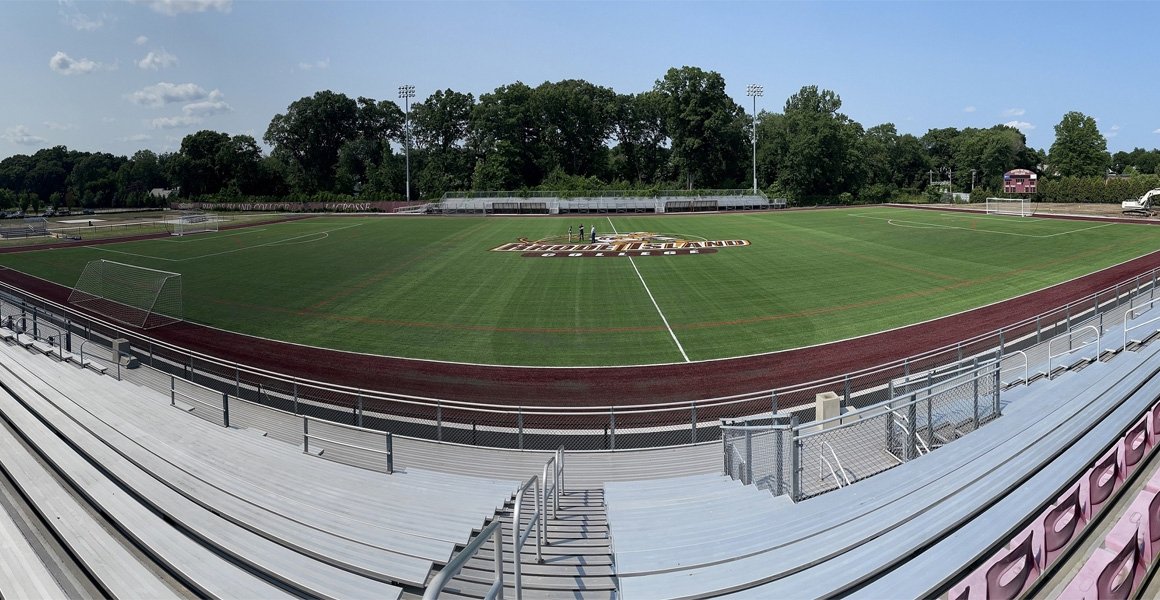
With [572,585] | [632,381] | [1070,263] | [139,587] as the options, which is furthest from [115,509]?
[1070,263]

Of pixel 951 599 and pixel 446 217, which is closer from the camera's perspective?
pixel 951 599

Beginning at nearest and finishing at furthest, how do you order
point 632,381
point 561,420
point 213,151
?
1. point 561,420
2. point 632,381
3. point 213,151

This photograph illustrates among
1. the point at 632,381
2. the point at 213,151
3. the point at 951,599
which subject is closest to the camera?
the point at 951,599

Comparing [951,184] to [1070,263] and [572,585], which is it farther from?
[572,585]

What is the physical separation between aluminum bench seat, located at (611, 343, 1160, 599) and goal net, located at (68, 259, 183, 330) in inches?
1078

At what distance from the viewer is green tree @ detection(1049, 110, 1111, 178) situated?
116312 mm

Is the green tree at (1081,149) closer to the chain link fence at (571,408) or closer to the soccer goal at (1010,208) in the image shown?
the soccer goal at (1010,208)

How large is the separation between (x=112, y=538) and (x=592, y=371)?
14.5 metres

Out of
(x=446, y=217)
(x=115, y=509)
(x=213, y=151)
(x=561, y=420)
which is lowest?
(x=561, y=420)

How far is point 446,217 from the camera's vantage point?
292ft

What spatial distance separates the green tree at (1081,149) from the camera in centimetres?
11631

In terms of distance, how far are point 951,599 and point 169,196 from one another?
15399 cm

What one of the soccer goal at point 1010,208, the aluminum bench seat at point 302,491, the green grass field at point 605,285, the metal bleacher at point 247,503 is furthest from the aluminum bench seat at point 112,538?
the soccer goal at point 1010,208

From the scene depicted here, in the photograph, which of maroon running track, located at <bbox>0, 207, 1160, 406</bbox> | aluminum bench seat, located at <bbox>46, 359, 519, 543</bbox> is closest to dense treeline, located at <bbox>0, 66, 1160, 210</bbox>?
maroon running track, located at <bbox>0, 207, 1160, 406</bbox>
